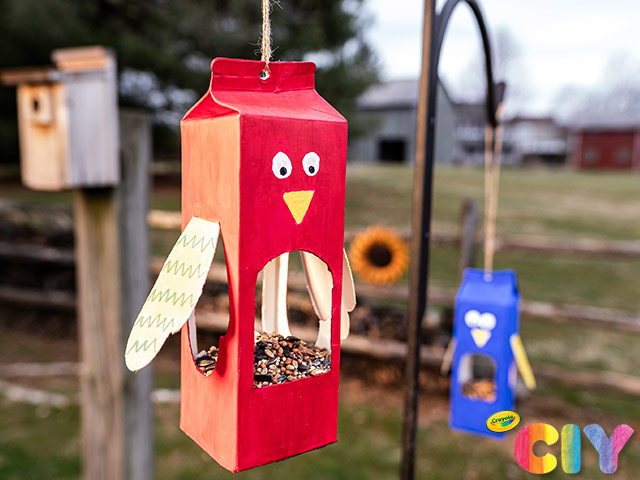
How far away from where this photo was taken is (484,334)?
120 cm

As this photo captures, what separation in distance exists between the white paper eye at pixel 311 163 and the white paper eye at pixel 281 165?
0.07 feet

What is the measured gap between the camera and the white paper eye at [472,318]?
1199 mm

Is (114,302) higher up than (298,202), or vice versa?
(298,202)

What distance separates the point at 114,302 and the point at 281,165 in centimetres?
143

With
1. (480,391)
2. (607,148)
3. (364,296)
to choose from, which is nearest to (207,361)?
(480,391)

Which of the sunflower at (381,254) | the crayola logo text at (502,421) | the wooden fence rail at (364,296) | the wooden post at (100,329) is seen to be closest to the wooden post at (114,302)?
the wooden post at (100,329)

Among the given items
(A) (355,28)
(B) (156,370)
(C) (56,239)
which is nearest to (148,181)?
(B) (156,370)

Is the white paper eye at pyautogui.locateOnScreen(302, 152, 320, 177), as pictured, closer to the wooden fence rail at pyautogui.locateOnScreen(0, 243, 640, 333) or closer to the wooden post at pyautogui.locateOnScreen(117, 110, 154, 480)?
the wooden post at pyautogui.locateOnScreen(117, 110, 154, 480)

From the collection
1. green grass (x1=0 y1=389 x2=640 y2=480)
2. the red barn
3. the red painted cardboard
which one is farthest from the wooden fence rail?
the red barn

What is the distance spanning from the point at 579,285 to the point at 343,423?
4660mm

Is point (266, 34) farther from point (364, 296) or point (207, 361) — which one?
point (364, 296)

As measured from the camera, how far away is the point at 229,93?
64 centimetres

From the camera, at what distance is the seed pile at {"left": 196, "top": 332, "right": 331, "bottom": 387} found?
71 centimetres

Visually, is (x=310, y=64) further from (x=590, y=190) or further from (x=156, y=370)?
(x=590, y=190)
